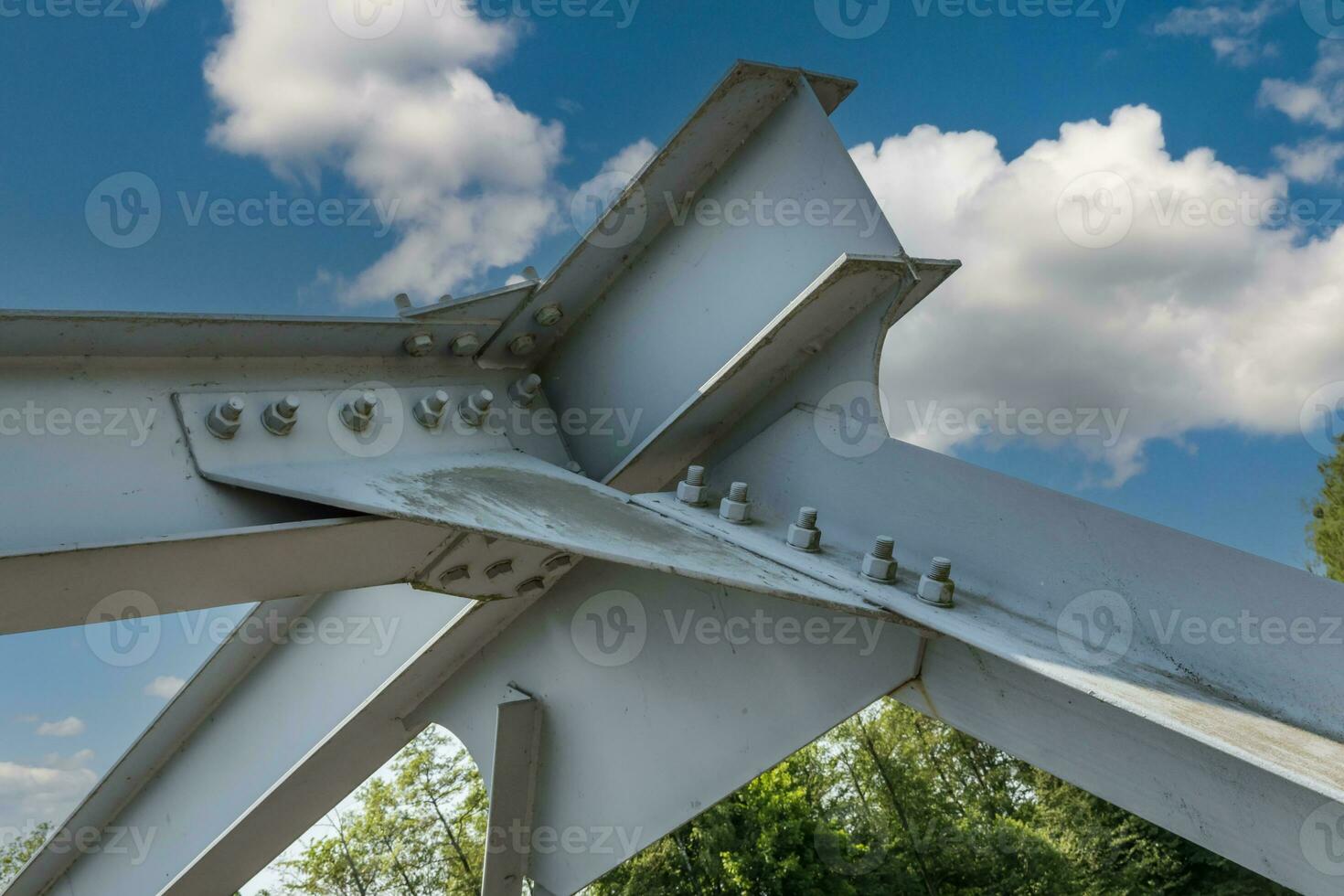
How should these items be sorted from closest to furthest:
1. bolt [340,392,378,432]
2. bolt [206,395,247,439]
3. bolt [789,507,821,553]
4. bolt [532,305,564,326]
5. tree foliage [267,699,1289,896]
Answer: bolt [206,395,247,439]
bolt [340,392,378,432]
bolt [789,507,821,553]
bolt [532,305,564,326]
tree foliage [267,699,1289,896]

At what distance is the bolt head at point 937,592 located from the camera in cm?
263

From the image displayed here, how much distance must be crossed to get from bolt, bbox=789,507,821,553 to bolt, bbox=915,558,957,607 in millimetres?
377

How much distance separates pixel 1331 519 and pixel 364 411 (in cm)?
2541

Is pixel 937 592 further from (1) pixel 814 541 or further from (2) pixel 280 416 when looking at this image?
(2) pixel 280 416

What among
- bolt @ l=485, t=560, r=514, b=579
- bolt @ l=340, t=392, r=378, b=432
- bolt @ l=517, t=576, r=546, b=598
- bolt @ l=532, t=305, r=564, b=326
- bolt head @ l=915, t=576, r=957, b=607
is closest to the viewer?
bolt head @ l=915, t=576, r=957, b=607

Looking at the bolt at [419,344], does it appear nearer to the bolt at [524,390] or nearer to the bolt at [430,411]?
the bolt at [430,411]

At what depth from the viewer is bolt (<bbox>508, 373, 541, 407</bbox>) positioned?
3.42 metres

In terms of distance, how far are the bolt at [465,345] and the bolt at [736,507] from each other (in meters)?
0.98

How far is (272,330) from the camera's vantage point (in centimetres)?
271

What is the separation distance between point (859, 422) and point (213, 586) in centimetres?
193

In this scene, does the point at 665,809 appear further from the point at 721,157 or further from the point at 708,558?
the point at 721,157

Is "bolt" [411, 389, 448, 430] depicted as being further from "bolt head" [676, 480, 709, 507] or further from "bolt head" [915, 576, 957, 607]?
"bolt head" [915, 576, 957, 607]

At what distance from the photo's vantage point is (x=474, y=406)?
3.12 metres

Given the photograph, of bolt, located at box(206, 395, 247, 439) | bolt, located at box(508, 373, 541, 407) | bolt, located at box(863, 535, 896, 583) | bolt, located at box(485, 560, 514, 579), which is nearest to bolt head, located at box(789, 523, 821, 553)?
bolt, located at box(863, 535, 896, 583)
